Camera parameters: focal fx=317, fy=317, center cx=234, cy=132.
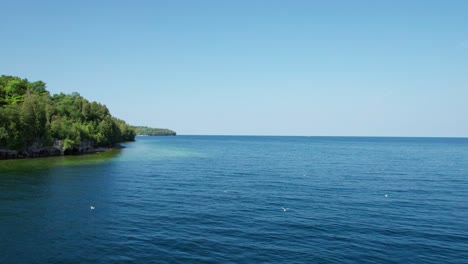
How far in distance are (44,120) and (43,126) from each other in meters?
2.36

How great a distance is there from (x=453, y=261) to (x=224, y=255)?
680 inches

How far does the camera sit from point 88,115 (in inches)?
6073

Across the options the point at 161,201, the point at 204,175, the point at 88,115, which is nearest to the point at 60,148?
the point at 88,115

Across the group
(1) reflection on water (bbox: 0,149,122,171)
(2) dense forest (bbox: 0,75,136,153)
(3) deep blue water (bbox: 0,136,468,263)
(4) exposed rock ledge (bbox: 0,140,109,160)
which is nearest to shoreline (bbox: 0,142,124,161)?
(4) exposed rock ledge (bbox: 0,140,109,160)

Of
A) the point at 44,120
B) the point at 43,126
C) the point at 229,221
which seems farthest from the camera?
the point at 44,120

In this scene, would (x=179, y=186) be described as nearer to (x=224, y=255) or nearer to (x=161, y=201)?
(x=161, y=201)

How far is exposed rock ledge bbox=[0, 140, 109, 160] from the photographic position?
315 feet

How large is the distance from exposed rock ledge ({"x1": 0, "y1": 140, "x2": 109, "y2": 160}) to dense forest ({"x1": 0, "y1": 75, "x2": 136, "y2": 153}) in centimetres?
111

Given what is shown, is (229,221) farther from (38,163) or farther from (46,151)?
(46,151)

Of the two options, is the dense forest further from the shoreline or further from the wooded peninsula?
the shoreline

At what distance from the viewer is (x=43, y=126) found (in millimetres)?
107875

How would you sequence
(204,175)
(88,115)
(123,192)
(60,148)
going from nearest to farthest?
(123,192)
(204,175)
(60,148)
(88,115)

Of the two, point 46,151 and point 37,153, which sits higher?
point 46,151

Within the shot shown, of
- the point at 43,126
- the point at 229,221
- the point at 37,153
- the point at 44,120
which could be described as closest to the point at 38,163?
the point at 37,153
